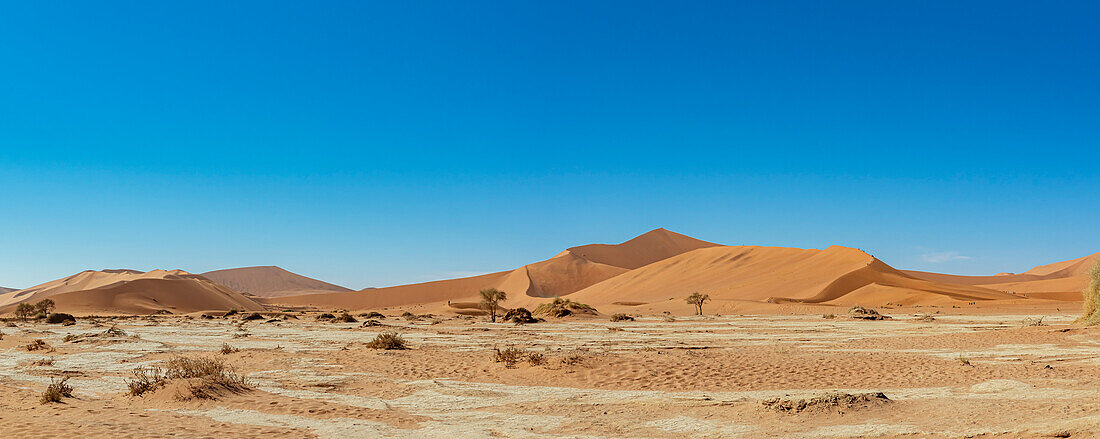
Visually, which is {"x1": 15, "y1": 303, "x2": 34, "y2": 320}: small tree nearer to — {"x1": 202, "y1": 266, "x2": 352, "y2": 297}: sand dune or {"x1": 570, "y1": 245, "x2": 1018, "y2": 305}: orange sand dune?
{"x1": 570, "y1": 245, "x2": 1018, "y2": 305}: orange sand dune

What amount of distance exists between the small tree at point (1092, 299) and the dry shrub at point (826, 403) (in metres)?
22.0

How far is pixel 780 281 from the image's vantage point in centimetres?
7319

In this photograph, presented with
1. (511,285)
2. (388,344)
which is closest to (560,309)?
(388,344)

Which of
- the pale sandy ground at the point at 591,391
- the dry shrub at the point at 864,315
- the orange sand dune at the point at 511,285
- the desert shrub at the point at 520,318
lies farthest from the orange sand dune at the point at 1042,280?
the orange sand dune at the point at 511,285

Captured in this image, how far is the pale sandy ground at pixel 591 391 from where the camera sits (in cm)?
859

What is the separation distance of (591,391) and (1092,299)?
81.5ft

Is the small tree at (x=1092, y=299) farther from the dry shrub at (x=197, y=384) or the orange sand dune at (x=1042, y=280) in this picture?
the dry shrub at (x=197, y=384)

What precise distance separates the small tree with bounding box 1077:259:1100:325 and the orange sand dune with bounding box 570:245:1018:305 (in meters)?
29.7

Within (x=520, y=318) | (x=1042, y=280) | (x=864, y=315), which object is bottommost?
(x=864, y=315)

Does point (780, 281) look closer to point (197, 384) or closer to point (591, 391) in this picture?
Answer: point (591, 391)

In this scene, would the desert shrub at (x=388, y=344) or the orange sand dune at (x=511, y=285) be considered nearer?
the desert shrub at (x=388, y=344)

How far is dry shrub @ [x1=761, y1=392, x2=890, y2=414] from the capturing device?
9625 millimetres

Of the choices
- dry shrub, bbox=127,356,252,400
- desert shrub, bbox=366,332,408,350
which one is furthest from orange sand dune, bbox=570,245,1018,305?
dry shrub, bbox=127,356,252,400

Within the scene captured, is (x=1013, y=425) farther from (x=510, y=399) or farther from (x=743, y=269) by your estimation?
(x=743, y=269)
